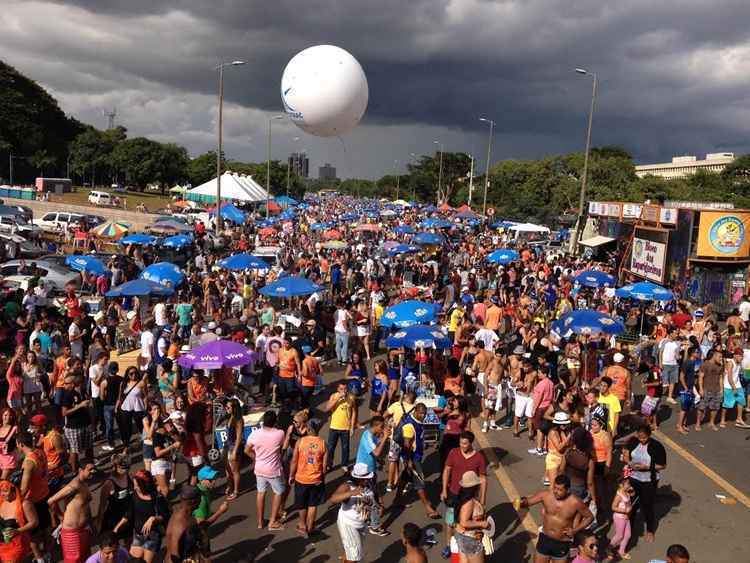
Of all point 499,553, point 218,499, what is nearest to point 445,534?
point 499,553

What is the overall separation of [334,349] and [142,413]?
7.30m

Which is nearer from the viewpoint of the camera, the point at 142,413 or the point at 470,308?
the point at 142,413

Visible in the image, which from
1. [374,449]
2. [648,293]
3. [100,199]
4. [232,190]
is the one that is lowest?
[374,449]

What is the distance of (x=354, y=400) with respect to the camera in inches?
346

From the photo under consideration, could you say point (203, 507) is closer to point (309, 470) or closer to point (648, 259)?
point (309, 470)

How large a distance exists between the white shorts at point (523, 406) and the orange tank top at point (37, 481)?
7.00m

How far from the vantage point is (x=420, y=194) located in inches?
4850

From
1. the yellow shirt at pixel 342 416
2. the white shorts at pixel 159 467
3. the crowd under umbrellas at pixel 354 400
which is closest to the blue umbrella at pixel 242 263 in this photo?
the crowd under umbrellas at pixel 354 400

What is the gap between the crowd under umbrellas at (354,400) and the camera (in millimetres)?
6320

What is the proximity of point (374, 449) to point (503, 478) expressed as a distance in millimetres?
2780

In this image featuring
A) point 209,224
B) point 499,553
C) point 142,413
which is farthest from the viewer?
point 209,224

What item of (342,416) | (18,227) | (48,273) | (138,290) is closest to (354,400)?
(342,416)

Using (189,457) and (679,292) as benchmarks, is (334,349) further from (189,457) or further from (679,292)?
(679,292)

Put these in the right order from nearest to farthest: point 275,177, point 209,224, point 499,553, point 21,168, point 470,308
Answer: point 499,553 → point 470,308 → point 209,224 → point 21,168 → point 275,177
